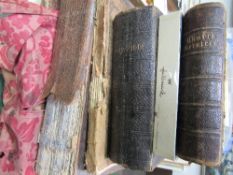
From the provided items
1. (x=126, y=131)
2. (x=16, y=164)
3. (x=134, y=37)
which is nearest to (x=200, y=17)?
(x=134, y=37)

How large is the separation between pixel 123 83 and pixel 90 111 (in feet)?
0.27

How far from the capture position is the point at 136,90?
1.34 feet

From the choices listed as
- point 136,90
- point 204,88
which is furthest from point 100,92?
point 204,88

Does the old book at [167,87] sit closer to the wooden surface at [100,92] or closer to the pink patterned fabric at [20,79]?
the wooden surface at [100,92]

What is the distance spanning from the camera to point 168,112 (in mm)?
401

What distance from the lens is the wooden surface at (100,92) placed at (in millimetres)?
420

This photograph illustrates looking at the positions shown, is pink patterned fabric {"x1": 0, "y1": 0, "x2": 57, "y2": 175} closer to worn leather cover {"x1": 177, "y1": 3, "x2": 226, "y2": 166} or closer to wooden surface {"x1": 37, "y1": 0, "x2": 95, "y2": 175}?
wooden surface {"x1": 37, "y1": 0, "x2": 95, "y2": 175}

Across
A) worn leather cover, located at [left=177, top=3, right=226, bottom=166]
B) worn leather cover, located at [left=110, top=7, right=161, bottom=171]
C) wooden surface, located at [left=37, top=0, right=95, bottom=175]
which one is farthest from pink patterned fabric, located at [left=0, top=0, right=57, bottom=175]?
worn leather cover, located at [left=177, top=3, right=226, bottom=166]

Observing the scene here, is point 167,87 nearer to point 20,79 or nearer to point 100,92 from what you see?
point 100,92

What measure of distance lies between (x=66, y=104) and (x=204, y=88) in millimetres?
233

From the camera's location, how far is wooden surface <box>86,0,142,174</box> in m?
0.42

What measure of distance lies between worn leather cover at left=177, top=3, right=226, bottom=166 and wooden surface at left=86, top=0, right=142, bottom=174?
15cm

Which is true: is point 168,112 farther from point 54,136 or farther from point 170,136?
point 54,136

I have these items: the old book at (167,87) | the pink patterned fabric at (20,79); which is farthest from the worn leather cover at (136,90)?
the pink patterned fabric at (20,79)
